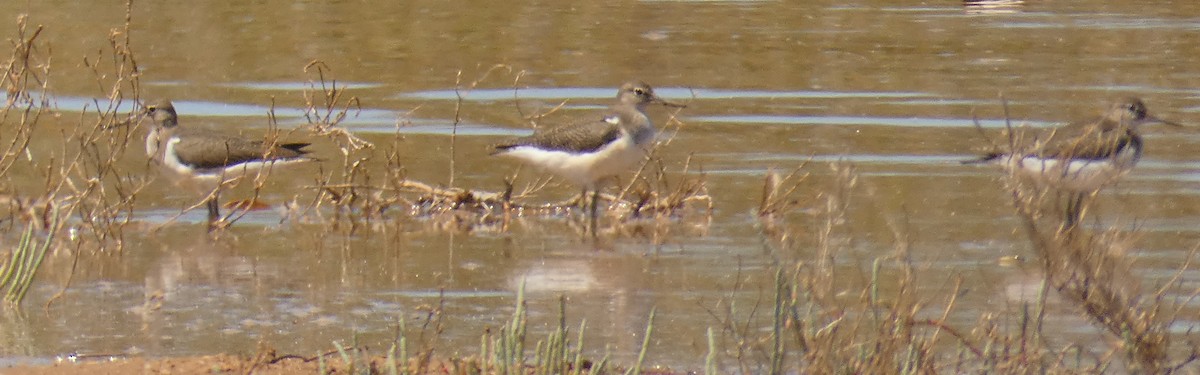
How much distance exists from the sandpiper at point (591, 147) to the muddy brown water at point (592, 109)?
39cm

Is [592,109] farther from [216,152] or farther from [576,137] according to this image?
[216,152]

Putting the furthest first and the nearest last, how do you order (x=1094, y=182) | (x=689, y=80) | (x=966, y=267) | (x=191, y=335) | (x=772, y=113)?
(x=689, y=80), (x=772, y=113), (x=1094, y=182), (x=966, y=267), (x=191, y=335)

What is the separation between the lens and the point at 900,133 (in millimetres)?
14633

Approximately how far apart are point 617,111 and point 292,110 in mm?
4673

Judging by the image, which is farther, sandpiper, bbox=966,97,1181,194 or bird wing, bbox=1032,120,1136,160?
bird wing, bbox=1032,120,1136,160

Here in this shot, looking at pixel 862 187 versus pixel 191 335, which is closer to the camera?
pixel 191 335

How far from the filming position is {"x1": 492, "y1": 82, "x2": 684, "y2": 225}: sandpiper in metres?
11.9

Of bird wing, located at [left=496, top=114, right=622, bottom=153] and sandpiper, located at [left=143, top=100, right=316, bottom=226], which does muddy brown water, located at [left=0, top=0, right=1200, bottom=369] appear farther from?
bird wing, located at [left=496, top=114, right=622, bottom=153]

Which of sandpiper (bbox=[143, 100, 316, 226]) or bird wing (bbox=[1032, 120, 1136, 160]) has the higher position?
sandpiper (bbox=[143, 100, 316, 226])

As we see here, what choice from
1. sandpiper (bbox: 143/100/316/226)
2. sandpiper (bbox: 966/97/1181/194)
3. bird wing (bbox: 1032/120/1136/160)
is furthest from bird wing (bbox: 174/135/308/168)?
bird wing (bbox: 1032/120/1136/160)

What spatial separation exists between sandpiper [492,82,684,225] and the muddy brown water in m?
0.39

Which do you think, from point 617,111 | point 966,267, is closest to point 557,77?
point 617,111

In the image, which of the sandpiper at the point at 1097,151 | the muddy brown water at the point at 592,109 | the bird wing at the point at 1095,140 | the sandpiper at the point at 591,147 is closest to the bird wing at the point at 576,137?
the sandpiper at the point at 591,147

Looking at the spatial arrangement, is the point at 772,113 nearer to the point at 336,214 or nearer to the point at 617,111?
the point at 617,111
